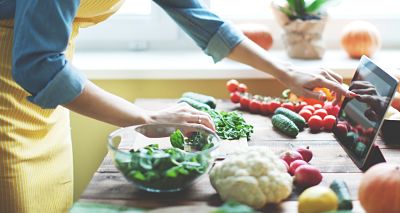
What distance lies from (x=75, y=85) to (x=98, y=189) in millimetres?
207

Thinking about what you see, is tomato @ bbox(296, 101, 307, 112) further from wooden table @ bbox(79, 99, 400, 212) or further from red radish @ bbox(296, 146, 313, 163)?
red radish @ bbox(296, 146, 313, 163)

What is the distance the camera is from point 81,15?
146 centimetres

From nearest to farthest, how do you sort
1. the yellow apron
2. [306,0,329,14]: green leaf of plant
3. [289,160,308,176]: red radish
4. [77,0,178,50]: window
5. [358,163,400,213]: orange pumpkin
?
[358,163,400,213]: orange pumpkin, [289,160,308,176]: red radish, the yellow apron, [306,0,329,14]: green leaf of plant, [77,0,178,50]: window

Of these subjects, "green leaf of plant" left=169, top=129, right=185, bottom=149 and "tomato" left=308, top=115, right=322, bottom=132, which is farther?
"tomato" left=308, top=115, right=322, bottom=132

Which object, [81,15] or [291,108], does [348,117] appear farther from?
[81,15]

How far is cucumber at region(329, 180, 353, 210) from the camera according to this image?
107 centimetres

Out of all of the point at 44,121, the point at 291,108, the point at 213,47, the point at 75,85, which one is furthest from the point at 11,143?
the point at 291,108

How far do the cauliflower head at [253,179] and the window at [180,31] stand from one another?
118 cm

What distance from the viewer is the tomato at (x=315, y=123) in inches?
63.0

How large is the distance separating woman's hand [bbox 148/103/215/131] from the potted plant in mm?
852

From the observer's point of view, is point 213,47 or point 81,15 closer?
point 81,15

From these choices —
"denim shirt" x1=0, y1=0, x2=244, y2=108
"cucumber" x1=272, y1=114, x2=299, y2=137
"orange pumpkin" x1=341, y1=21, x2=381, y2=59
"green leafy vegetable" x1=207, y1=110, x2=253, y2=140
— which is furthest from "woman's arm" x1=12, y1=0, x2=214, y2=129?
"orange pumpkin" x1=341, y1=21, x2=381, y2=59

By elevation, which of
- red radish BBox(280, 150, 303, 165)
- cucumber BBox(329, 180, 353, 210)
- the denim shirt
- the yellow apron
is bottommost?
the yellow apron

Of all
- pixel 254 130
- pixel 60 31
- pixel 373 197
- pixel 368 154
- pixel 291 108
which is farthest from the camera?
pixel 291 108
